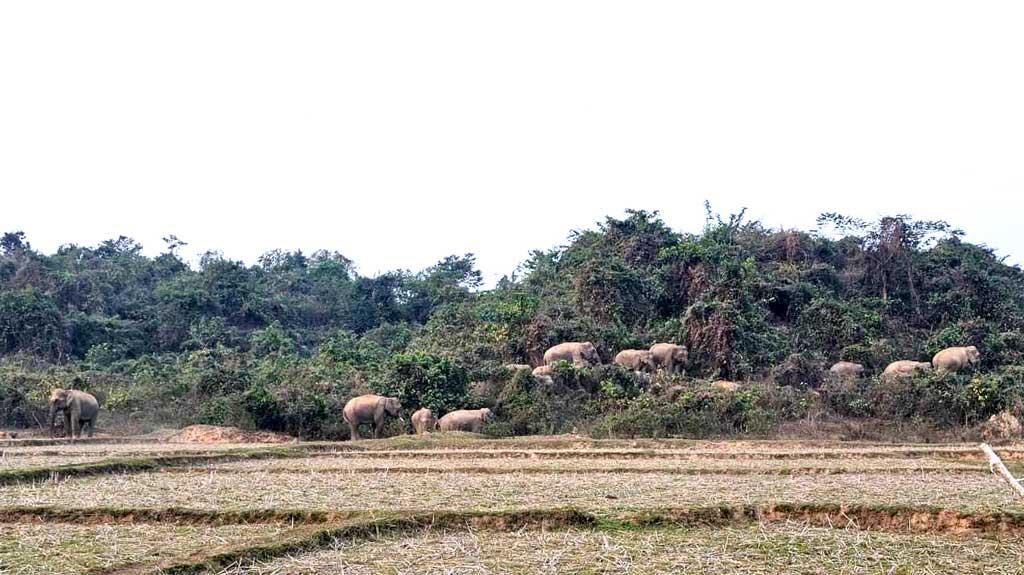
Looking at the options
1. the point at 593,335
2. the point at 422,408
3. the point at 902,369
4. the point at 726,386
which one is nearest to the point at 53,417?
the point at 422,408

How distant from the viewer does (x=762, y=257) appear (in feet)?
136

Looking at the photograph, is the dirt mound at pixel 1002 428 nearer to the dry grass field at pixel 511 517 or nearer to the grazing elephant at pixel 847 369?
the grazing elephant at pixel 847 369

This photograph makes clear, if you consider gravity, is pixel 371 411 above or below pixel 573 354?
below

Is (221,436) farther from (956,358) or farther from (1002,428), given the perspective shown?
(956,358)

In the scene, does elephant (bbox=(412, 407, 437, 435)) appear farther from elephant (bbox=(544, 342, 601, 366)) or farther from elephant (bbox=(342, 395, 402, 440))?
elephant (bbox=(544, 342, 601, 366))

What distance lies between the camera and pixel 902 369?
1195 inches

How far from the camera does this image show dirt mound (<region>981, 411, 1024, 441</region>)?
78.2ft

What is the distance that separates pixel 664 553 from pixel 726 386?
68.5ft

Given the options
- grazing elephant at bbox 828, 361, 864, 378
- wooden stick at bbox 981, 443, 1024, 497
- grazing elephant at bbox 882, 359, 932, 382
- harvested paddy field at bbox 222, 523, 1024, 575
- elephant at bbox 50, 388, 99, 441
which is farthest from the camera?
grazing elephant at bbox 828, 361, 864, 378

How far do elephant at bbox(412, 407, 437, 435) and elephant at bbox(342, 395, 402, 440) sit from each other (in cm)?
63

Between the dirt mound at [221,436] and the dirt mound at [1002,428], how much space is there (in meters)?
17.4

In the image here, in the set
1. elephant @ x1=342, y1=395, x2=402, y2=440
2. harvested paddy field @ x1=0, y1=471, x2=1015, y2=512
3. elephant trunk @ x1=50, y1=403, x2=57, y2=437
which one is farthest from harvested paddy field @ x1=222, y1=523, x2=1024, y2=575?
elephant trunk @ x1=50, y1=403, x2=57, y2=437

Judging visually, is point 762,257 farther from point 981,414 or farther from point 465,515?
point 465,515

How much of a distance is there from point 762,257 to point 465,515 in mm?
33234
